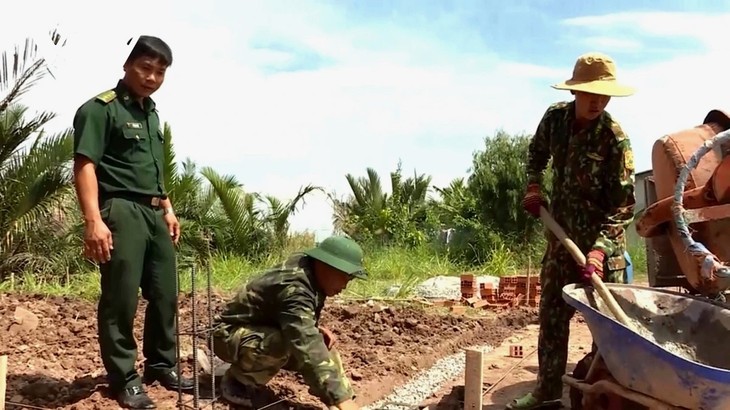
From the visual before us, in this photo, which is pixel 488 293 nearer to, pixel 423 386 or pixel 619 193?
pixel 423 386

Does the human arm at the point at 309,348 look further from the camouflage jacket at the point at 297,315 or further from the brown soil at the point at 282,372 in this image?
the brown soil at the point at 282,372

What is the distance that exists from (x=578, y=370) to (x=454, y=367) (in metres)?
2.17

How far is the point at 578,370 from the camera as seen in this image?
148 inches

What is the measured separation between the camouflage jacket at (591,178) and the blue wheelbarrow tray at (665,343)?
38cm

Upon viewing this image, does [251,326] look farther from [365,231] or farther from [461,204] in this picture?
[461,204]

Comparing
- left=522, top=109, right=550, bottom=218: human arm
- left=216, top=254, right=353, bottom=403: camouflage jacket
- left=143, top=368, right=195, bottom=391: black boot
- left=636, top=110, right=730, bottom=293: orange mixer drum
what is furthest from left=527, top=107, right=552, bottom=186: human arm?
left=143, top=368, right=195, bottom=391: black boot

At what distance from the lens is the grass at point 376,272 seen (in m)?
8.79

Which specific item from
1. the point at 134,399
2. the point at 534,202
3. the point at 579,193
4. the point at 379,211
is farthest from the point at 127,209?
the point at 379,211

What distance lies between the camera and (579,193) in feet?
13.0

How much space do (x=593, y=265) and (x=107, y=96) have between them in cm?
246

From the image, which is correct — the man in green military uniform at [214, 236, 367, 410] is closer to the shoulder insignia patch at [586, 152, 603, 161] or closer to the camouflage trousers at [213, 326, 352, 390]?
the camouflage trousers at [213, 326, 352, 390]

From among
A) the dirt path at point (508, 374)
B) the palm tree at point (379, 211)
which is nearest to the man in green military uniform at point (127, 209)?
the dirt path at point (508, 374)

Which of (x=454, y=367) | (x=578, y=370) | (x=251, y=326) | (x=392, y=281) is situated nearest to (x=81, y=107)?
(x=251, y=326)

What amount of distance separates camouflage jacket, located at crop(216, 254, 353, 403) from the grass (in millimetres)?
2761
